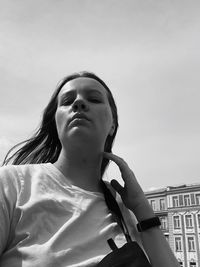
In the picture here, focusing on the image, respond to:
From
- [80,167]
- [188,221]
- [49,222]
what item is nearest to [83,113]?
[80,167]

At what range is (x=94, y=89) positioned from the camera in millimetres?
1698

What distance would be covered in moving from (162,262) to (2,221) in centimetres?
84

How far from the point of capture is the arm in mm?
1396

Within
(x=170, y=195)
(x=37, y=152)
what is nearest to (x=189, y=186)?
(x=170, y=195)

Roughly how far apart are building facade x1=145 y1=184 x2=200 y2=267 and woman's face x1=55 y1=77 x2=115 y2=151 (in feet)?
86.6

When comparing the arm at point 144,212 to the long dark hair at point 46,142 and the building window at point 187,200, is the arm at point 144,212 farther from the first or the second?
the building window at point 187,200

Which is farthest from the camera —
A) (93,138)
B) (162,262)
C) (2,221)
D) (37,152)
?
(37,152)

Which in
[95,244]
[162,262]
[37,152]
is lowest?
[162,262]

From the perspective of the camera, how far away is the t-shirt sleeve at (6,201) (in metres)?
1.11

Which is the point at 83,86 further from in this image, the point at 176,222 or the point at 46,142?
the point at 176,222

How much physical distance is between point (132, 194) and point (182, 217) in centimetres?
2751

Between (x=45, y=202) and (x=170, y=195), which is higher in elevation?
(x=45, y=202)

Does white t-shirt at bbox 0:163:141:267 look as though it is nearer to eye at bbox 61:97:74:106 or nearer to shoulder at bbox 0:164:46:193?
shoulder at bbox 0:164:46:193

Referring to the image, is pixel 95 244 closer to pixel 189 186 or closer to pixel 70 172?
pixel 70 172
